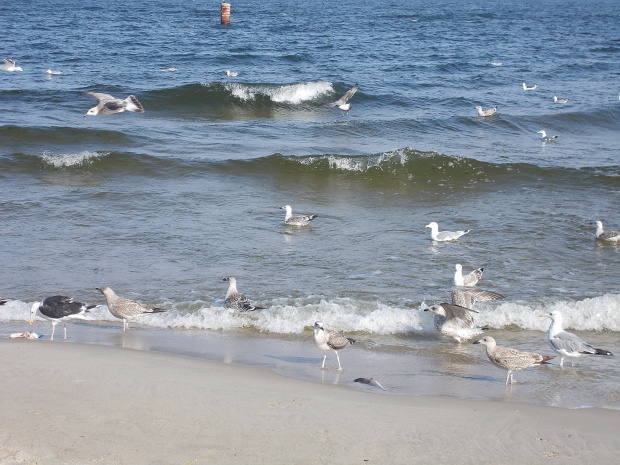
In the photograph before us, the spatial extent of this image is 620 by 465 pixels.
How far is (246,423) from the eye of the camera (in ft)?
17.8

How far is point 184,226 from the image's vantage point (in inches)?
487

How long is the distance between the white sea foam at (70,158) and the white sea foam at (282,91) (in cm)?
792

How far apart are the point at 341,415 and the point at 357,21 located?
154ft

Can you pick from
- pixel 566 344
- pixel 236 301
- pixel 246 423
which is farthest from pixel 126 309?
pixel 566 344

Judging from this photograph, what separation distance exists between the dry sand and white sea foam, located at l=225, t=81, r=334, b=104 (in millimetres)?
18820

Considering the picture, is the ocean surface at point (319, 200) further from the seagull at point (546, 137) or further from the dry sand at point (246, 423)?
the dry sand at point (246, 423)

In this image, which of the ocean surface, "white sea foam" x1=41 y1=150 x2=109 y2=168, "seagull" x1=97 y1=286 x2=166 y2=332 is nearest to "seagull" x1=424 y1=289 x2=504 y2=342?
the ocean surface

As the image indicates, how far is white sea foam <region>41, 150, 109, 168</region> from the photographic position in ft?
55.8

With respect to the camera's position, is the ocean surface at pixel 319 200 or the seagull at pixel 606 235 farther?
the seagull at pixel 606 235

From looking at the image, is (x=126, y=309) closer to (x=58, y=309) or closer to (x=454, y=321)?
(x=58, y=309)

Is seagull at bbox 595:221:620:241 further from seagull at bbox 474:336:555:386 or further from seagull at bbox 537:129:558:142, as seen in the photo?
seagull at bbox 537:129:558:142

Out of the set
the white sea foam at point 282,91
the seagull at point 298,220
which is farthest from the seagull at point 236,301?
the white sea foam at point 282,91

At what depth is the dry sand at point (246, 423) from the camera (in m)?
4.93

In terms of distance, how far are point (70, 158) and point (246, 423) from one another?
13159mm
